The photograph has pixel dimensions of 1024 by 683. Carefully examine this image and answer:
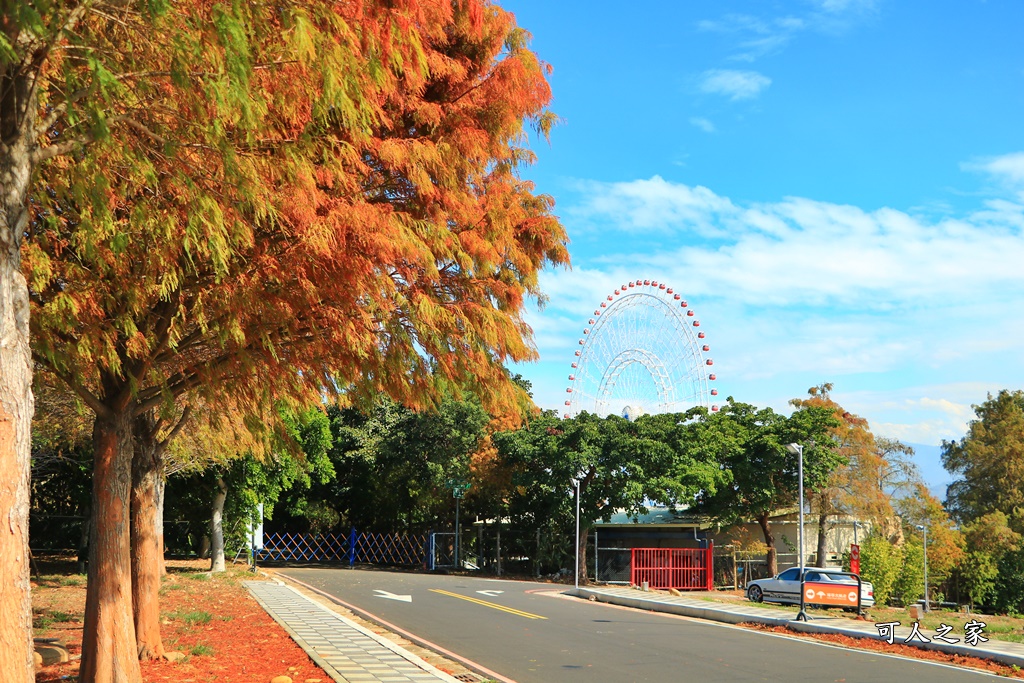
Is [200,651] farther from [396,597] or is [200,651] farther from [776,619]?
[396,597]

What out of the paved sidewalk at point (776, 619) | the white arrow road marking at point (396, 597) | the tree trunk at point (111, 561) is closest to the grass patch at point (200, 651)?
the tree trunk at point (111, 561)

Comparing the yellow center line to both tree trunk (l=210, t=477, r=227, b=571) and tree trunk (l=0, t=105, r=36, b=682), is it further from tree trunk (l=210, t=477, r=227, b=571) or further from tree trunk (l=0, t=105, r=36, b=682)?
tree trunk (l=0, t=105, r=36, b=682)

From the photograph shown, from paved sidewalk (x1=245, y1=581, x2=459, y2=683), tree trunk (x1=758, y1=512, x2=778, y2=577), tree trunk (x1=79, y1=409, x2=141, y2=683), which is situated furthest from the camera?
tree trunk (x1=758, y1=512, x2=778, y2=577)

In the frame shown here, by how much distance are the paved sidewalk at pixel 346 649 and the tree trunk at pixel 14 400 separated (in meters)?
6.19

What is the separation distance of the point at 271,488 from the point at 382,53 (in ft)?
91.9

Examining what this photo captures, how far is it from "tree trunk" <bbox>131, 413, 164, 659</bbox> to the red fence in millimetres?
23896

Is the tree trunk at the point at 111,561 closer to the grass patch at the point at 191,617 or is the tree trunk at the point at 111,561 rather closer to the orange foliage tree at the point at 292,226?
the orange foliage tree at the point at 292,226

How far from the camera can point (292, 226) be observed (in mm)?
7496

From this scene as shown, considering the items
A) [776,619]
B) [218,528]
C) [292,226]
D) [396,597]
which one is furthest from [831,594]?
[218,528]

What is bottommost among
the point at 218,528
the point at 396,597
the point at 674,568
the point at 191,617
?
the point at 674,568

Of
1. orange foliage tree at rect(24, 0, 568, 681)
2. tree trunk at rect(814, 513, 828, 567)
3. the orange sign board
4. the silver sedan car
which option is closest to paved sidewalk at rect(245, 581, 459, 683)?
orange foliage tree at rect(24, 0, 568, 681)

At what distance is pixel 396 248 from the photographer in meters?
7.54

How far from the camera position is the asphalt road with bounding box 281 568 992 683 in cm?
1247

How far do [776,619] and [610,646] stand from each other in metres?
5.85
